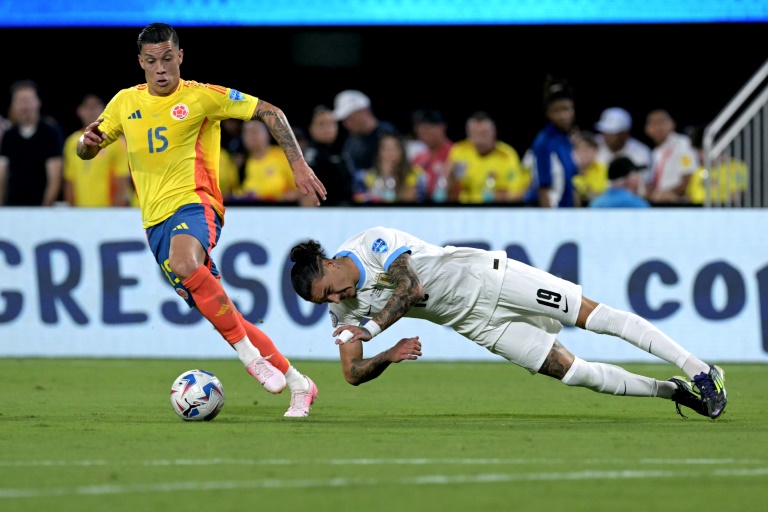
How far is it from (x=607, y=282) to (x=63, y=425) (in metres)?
6.12

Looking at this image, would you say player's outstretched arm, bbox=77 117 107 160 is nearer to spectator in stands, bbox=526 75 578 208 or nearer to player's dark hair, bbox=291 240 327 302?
player's dark hair, bbox=291 240 327 302

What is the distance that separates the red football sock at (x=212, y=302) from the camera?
7.96 m

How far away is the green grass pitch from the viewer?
5.12 meters

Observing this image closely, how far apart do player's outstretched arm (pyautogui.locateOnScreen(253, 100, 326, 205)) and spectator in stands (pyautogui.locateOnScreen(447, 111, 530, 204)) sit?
21.6 ft

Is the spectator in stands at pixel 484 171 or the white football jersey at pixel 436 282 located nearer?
the white football jersey at pixel 436 282

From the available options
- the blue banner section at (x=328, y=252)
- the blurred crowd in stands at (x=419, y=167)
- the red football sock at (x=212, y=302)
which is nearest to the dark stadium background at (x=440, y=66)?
the blurred crowd in stands at (x=419, y=167)

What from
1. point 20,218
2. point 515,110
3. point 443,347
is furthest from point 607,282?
point 515,110

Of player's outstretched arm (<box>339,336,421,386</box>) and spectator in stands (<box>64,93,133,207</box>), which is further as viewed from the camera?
spectator in stands (<box>64,93,133,207</box>)

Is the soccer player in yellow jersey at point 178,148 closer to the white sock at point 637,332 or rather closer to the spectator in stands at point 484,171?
the white sock at point 637,332

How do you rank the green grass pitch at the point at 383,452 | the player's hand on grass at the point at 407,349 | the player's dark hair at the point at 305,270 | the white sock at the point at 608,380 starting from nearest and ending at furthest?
the green grass pitch at the point at 383,452
the player's hand on grass at the point at 407,349
the player's dark hair at the point at 305,270
the white sock at the point at 608,380

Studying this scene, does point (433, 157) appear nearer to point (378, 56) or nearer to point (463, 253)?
point (378, 56)

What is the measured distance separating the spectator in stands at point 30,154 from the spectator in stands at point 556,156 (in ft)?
17.0

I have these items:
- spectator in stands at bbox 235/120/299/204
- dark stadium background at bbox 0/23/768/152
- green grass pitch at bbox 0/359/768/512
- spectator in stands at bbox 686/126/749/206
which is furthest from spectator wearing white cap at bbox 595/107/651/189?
green grass pitch at bbox 0/359/768/512

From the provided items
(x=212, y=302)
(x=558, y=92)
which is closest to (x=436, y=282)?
(x=212, y=302)
